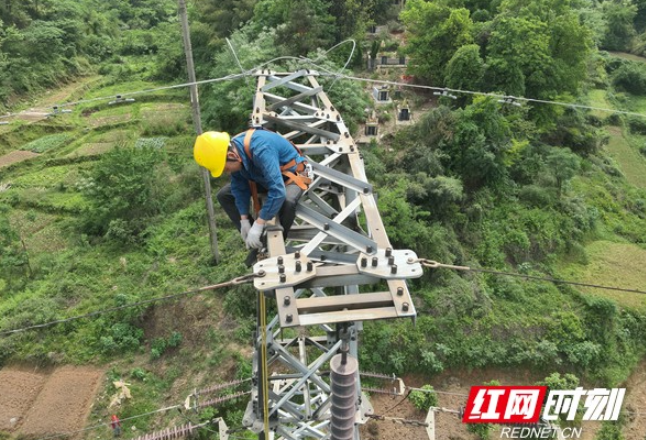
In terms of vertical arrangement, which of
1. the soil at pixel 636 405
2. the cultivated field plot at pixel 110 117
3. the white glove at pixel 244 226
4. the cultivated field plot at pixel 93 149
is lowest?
the soil at pixel 636 405

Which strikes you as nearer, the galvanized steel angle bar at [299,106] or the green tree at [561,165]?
the galvanized steel angle bar at [299,106]

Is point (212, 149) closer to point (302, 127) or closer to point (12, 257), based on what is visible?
point (302, 127)

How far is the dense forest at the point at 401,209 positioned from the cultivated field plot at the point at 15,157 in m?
0.36

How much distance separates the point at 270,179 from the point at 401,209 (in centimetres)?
927

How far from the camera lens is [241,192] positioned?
5668 millimetres

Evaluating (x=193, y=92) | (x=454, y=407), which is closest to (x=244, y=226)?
(x=193, y=92)

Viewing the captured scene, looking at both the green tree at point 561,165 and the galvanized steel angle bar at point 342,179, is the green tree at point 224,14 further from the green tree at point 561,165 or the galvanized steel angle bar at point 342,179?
the galvanized steel angle bar at point 342,179

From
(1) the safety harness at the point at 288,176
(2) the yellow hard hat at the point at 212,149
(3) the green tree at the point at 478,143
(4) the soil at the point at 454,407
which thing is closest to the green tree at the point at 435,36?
(3) the green tree at the point at 478,143

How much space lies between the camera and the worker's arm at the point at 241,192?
5.61 metres

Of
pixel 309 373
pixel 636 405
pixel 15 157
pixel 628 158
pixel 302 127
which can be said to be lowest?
pixel 636 405

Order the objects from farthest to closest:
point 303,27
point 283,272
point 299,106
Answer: point 303,27
point 299,106
point 283,272

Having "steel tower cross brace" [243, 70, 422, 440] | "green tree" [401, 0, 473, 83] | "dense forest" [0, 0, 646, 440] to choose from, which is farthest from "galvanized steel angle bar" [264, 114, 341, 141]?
"green tree" [401, 0, 473, 83]

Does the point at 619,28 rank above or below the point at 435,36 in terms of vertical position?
below

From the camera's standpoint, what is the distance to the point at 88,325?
12.4 meters
